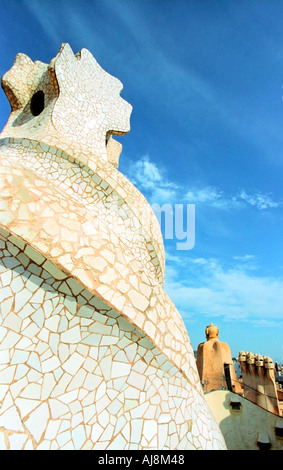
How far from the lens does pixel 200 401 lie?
2525 mm

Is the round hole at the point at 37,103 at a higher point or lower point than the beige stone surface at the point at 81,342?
higher

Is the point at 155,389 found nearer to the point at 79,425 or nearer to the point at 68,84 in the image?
the point at 79,425

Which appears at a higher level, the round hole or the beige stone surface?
the round hole

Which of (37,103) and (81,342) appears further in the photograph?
(37,103)

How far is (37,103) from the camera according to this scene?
5.15 m

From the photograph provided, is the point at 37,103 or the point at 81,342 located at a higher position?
the point at 37,103

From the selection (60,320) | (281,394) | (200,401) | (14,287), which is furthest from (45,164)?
(281,394)

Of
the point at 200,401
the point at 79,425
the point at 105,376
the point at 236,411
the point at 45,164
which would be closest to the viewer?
the point at 79,425

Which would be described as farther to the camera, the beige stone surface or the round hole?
the round hole

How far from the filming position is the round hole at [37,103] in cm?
Answer: 506

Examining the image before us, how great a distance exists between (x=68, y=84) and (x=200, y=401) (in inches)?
Answer: 199

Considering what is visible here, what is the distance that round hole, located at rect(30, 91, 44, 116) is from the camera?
5062 millimetres

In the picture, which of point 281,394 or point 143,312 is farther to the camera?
point 281,394

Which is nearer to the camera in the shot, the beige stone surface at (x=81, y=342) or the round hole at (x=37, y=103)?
the beige stone surface at (x=81, y=342)
